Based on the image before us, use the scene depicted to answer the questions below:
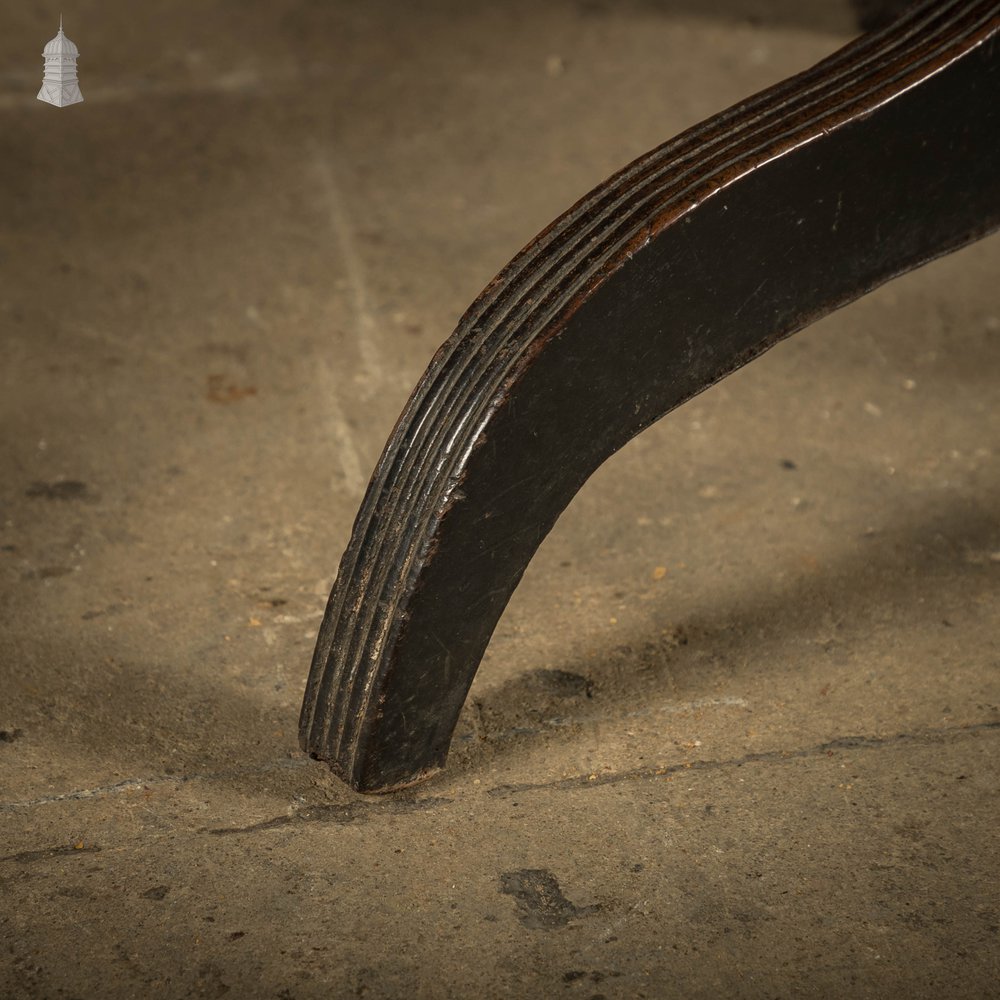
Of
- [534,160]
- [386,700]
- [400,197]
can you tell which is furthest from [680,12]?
[386,700]

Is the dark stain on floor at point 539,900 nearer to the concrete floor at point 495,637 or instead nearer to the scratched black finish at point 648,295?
the concrete floor at point 495,637

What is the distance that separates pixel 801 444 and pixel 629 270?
130cm

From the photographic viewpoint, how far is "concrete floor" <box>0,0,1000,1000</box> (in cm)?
162

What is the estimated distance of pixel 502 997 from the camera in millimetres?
1526

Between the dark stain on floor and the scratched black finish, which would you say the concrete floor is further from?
the scratched black finish

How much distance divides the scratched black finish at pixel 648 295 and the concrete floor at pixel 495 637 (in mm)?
305

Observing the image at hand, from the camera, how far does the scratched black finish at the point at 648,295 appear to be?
157cm

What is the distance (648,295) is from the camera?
62.4 inches

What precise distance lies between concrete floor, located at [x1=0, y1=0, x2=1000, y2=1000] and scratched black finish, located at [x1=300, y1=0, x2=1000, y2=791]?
1.00 feet

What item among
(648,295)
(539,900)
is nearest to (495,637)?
(539,900)

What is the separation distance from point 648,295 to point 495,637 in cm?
80

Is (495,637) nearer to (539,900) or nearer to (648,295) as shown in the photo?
(539,900)

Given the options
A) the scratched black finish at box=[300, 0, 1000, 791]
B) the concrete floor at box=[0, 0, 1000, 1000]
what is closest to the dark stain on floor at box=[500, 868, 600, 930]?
the concrete floor at box=[0, 0, 1000, 1000]

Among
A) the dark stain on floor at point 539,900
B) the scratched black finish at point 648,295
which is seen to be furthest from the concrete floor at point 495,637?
the scratched black finish at point 648,295
